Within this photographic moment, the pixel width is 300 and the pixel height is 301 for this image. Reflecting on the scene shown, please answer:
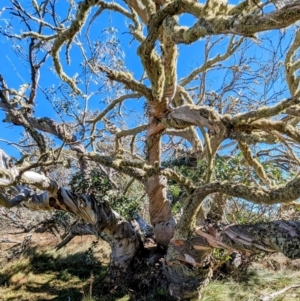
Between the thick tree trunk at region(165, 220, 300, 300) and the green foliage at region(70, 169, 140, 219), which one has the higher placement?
the green foliage at region(70, 169, 140, 219)

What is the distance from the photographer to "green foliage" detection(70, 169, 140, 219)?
16.1 ft

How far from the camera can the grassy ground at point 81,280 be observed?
464 centimetres

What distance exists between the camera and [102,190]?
4.95m

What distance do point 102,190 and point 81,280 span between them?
198 cm

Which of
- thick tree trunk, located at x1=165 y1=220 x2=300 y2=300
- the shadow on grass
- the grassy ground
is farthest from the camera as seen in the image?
the shadow on grass

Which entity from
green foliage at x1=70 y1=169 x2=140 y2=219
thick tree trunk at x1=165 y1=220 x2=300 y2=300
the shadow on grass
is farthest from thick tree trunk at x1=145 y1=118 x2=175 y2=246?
the shadow on grass

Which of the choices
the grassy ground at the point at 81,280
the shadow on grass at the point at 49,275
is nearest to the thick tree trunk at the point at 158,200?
the grassy ground at the point at 81,280

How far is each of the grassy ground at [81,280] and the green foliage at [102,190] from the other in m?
1.00

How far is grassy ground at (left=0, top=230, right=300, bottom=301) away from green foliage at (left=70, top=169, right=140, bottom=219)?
39.3 inches

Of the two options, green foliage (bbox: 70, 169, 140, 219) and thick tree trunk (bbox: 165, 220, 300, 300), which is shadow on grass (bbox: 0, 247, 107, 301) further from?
thick tree trunk (bbox: 165, 220, 300, 300)

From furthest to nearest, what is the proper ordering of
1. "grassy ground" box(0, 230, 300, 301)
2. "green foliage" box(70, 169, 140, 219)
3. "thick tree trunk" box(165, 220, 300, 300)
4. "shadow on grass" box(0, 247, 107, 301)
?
1. "shadow on grass" box(0, 247, 107, 301)
2. "green foliage" box(70, 169, 140, 219)
3. "grassy ground" box(0, 230, 300, 301)
4. "thick tree trunk" box(165, 220, 300, 300)

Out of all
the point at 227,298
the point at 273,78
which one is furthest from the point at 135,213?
the point at 273,78

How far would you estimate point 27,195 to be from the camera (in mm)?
3973

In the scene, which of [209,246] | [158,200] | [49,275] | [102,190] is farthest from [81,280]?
[209,246]
